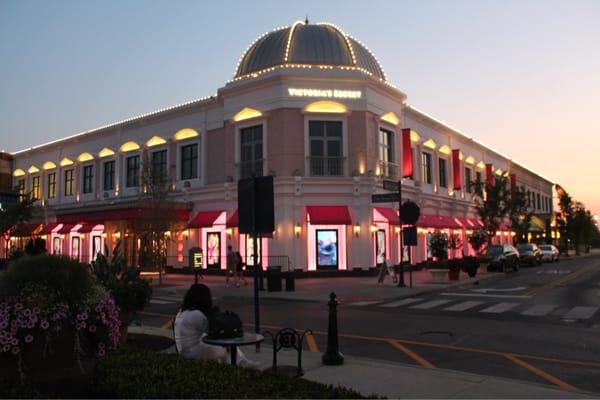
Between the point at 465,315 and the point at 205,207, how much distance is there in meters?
21.5

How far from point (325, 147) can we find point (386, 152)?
4447 millimetres

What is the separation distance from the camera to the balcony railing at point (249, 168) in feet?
99.7

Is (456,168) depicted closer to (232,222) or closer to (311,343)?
(232,222)

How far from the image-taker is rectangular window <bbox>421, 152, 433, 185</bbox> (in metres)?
38.5

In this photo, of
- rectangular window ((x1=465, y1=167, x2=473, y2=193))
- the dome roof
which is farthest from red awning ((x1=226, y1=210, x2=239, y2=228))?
rectangular window ((x1=465, y1=167, x2=473, y2=193))

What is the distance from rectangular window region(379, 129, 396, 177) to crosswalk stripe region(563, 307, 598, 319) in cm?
1697

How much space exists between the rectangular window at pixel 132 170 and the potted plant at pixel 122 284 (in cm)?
2929

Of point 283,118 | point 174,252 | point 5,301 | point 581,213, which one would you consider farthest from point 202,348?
point 581,213

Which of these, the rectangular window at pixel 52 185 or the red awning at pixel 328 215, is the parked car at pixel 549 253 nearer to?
the red awning at pixel 328 215

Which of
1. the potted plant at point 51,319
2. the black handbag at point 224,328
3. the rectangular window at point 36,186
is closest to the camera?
the potted plant at point 51,319

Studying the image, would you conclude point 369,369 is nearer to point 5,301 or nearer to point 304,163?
point 5,301

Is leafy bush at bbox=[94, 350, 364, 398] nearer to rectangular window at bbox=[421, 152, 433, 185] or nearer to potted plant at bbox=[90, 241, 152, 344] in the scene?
potted plant at bbox=[90, 241, 152, 344]

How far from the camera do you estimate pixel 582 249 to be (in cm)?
8719

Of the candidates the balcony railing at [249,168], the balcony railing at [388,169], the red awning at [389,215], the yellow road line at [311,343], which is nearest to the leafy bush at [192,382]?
the yellow road line at [311,343]
